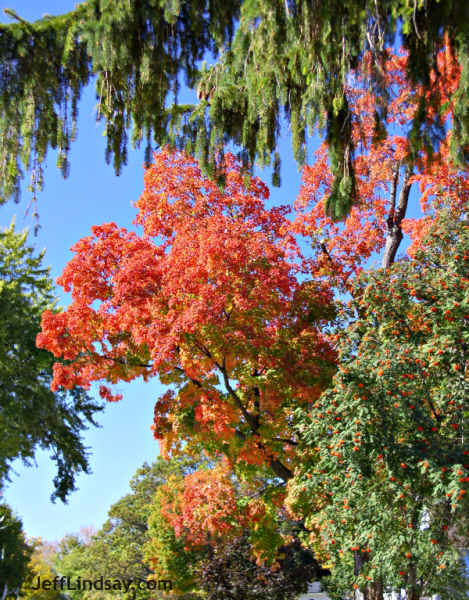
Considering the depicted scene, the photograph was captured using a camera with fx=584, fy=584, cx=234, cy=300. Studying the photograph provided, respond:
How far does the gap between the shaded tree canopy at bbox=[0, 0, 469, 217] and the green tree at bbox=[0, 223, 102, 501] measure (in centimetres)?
1528

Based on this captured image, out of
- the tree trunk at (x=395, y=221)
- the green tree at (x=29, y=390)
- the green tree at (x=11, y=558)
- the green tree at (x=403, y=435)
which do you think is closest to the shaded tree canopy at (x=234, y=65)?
the green tree at (x=403, y=435)

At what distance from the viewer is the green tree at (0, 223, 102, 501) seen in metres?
19.5

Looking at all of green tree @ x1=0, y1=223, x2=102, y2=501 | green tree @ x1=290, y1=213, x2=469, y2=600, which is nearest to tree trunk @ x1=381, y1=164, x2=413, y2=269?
green tree @ x1=290, y1=213, x2=469, y2=600

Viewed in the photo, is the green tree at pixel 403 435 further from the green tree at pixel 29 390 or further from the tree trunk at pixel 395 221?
the green tree at pixel 29 390

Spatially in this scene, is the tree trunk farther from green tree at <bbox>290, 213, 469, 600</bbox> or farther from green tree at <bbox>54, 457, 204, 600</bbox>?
green tree at <bbox>54, 457, 204, 600</bbox>

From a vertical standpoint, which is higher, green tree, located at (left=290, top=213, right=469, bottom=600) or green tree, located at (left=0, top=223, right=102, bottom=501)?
green tree, located at (left=0, top=223, right=102, bottom=501)

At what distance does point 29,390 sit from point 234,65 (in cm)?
1734

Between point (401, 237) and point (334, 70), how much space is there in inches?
338

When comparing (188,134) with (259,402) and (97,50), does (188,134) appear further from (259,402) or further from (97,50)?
(259,402)

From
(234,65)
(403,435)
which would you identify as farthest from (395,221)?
A: (234,65)

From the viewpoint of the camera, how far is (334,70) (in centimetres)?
478

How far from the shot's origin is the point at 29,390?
20.1m

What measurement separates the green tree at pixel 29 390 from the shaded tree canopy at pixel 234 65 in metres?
15.3

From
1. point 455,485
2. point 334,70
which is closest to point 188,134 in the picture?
point 334,70
